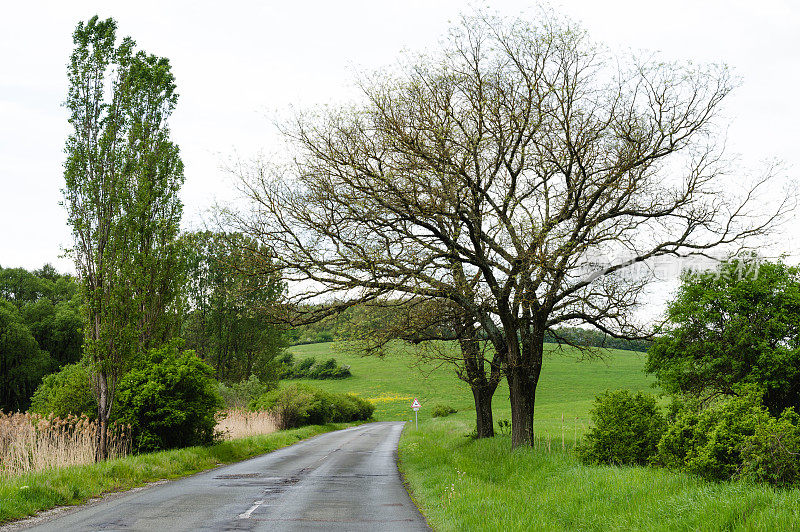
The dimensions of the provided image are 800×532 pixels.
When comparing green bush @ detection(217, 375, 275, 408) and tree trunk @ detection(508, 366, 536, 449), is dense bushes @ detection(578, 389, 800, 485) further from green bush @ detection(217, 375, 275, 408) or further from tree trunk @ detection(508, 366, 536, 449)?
green bush @ detection(217, 375, 275, 408)

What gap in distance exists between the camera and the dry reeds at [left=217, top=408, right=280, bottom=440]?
88.6 ft

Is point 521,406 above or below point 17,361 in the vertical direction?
below

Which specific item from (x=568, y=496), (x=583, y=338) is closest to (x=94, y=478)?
(x=568, y=496)

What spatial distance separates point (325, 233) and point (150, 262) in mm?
7753

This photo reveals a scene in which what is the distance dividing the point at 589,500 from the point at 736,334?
13.8m

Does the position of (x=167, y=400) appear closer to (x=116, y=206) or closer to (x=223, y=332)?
(x=116, y=206)

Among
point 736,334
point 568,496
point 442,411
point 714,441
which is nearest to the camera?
point 714,441

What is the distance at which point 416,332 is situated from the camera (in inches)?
622

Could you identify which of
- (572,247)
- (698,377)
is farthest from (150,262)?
(698,377)

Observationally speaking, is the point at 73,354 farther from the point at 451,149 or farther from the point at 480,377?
the point at 451,149

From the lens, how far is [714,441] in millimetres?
8578

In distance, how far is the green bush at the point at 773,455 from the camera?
7.69 metres

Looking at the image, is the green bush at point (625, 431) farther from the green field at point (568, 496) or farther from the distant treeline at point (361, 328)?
the distant treeline at point (361, 328)

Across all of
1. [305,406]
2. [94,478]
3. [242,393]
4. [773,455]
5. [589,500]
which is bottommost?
[305,406]
